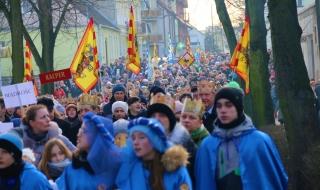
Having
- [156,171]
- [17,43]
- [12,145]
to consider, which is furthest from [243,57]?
[156,171]

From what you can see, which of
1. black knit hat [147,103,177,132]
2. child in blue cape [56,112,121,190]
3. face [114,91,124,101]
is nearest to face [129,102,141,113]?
face [114,91,124,101]

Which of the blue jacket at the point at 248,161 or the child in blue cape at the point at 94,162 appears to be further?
the blue jacket at the point at 248,161

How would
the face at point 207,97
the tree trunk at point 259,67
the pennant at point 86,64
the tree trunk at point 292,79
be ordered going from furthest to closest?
the pennant at point 86,64 < the tree trunk at point 259,67 < the tree trunk at point 292,79 < the face at point 207,97

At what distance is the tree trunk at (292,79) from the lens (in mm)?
11320

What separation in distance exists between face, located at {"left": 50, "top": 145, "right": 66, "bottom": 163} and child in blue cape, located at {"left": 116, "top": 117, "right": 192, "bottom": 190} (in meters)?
1.32

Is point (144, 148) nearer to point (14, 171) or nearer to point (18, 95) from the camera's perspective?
point (14, 171)

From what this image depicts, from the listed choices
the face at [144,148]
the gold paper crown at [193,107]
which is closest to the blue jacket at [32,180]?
the face at [144,148]

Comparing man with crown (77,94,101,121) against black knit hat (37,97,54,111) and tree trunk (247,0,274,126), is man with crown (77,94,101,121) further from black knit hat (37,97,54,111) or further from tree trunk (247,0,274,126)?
tree trunk (247,0,274,126)

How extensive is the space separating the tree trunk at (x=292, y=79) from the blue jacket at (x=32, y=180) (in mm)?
5316

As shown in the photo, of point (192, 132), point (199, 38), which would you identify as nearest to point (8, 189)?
point (192, 132)

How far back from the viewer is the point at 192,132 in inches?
303

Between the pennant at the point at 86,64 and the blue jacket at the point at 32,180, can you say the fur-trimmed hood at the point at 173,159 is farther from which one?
the pennant at the point at 86,64

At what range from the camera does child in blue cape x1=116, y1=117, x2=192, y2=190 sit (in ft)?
20.4

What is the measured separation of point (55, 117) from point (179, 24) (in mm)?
124420
